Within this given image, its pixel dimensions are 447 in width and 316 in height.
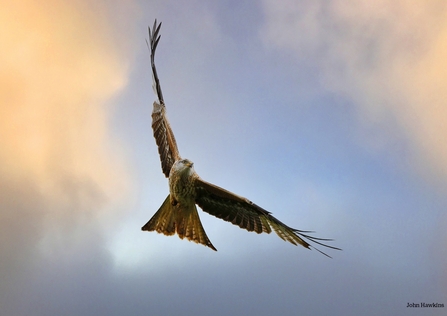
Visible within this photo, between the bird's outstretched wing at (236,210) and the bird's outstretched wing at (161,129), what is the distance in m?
0.85

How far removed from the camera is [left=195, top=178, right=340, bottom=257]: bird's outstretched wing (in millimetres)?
8117

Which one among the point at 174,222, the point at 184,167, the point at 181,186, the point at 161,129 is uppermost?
the point at 161,129

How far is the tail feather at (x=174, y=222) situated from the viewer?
27.2ft

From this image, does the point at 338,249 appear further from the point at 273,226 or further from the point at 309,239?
the point at 273,226

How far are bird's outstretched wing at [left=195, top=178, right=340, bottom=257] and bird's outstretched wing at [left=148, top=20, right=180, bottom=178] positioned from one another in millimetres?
849

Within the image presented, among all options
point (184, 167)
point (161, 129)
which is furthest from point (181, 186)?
point (161, 129)

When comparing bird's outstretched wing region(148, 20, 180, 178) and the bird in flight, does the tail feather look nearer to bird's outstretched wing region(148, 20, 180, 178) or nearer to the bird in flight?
the bird in flight

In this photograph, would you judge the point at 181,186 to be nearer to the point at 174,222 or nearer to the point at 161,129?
the point at 174,222

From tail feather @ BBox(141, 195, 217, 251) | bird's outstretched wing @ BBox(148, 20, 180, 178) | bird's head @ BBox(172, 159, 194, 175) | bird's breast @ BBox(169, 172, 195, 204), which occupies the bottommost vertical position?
tail feather @ BBox(141, 195, 217, 251)

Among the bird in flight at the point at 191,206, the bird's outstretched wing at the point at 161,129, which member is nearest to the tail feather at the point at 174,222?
the bird in flight at the point at 191,206

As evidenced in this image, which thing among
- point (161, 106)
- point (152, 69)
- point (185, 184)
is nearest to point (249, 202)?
point (185, 184)

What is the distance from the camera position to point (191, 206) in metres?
8.32

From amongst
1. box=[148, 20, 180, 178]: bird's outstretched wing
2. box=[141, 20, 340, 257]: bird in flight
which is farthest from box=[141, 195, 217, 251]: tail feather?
box=[148, 20, 180, 178]: bird's outstretched wing

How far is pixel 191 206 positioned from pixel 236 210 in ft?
3.19
